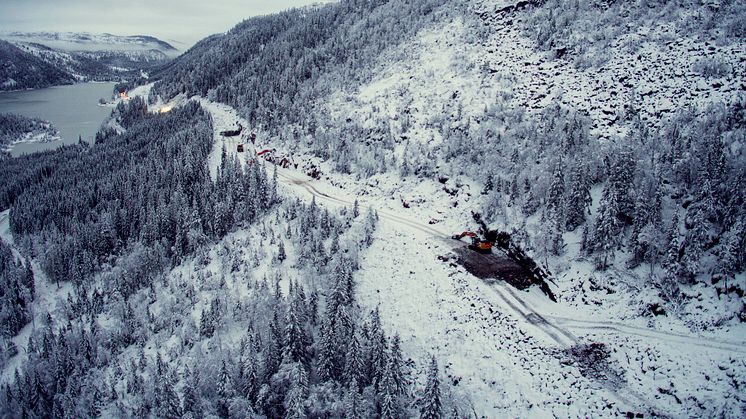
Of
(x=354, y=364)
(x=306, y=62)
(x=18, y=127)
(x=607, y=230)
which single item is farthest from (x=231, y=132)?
(x=18, y=127)

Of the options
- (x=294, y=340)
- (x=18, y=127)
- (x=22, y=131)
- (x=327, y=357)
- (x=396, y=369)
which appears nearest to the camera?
(x=396, y=369)

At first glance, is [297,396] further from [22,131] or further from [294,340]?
[22,131]

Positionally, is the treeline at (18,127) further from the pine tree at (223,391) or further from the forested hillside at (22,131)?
the pine tree at (223,391)

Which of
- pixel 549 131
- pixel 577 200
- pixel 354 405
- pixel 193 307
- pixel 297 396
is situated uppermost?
pixel 549 131

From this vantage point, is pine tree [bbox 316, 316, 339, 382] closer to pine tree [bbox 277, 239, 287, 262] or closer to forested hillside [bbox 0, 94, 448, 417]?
forested hillside [bbox 0, 94, 448, 417]

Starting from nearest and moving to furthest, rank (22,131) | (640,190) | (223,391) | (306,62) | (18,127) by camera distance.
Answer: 1. (223,391)
2. (640,190)
3. (306,62)
4. (22,131)
5. (18,127)

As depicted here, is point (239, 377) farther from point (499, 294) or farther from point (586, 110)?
point (586, 110)

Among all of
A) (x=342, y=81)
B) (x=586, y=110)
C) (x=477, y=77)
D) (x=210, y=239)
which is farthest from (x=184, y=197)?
(x=586, y=110)
